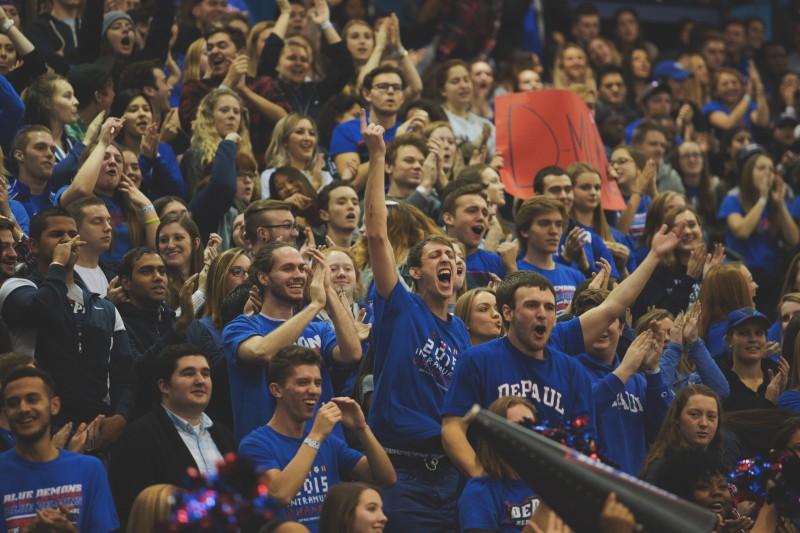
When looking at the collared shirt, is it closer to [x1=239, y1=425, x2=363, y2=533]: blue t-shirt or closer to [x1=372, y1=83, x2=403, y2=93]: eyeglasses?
[x1=239, y1=425, x2=363, y2=533]: blue t-shirt

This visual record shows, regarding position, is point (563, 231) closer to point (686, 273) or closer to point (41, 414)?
point (686, 273)

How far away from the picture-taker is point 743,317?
31.0 feet

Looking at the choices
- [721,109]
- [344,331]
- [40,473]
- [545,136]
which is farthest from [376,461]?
[721,109]

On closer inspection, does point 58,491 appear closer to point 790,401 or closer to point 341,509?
point 341,509

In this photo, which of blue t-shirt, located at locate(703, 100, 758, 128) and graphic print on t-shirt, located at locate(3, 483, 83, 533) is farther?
blue t-shirt, located at locate(703, 100, 758, 128)

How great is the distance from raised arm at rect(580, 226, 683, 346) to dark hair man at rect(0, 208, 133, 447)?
7.45 feet

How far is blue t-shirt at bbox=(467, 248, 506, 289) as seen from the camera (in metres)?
9.63

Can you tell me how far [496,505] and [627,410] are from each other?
4.87 ft

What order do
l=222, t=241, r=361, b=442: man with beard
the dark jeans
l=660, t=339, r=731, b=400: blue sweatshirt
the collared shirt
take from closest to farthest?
1. the collared shirt
2. the dark jeans
3. l=222, t=241, r=361, b=442: man with beard
4. l=660, t=339, r=731, b=400: blue sweatshirt

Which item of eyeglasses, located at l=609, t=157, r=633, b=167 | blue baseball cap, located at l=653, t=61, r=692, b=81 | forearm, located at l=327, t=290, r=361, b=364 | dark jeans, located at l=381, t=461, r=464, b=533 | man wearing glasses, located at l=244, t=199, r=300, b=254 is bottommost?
dark jeans, located at l=381, t=461, r=464, b=533

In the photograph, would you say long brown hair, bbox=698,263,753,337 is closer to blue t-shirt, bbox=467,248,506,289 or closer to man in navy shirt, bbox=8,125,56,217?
blue t-shirt, bbox=467,248,506,289

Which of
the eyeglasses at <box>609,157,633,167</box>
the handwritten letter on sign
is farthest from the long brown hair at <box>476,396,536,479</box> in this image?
the eyeglasses at <box>609,157,633,167</box>

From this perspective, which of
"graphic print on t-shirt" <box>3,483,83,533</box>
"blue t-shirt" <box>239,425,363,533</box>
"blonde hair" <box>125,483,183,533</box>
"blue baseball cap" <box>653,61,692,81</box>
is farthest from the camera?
"blue baseball cap" <box>653,61,692,81</box>

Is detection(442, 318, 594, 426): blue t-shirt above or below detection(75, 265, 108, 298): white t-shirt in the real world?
below
